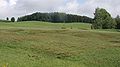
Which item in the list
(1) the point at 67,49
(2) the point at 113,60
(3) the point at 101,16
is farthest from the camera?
(3) the point at 101,16

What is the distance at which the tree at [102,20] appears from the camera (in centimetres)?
14012

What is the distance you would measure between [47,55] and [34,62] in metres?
4.90

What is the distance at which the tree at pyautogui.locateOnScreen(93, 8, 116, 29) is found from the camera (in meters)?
140

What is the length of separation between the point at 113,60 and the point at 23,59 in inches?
328

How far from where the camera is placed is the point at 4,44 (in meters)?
36.3

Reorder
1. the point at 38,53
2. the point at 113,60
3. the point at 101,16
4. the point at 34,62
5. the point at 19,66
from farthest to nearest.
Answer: the point at 101,16 → the point at 38,53 → the point at 113,60 → the point at 34,62 → the point at 19,66

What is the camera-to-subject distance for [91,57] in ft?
103

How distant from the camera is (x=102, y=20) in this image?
141250 millimetres

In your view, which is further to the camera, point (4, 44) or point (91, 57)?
point (4, 44)

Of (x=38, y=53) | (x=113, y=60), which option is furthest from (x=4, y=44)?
(x=113, y=60)

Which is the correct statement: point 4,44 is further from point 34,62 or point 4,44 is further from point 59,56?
point 34,62

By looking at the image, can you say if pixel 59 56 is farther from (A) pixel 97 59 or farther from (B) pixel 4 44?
(B) pixel 4 44

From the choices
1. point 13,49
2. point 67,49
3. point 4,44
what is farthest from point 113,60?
point 4,44

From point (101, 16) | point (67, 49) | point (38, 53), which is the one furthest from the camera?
point (101, 16)
